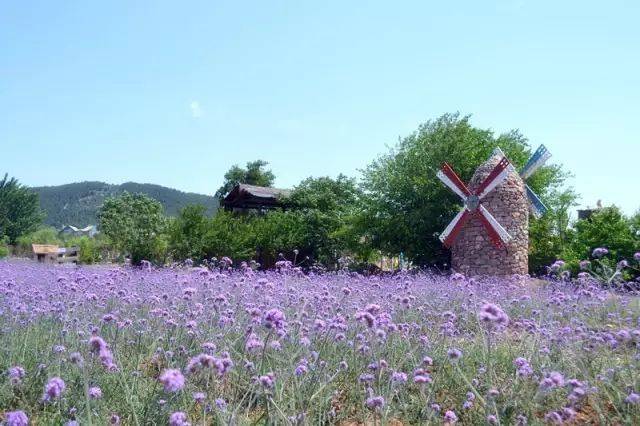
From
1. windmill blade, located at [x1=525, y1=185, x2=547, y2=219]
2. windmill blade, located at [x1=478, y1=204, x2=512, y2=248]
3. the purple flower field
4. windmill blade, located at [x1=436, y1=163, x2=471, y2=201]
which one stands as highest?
windmill blade, located at [x1=436, y1=163, x2=471, y2=201]

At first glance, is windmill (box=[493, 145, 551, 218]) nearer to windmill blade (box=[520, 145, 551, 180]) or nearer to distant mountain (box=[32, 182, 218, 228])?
windmill blade (box=[520, 145, 551, 180])

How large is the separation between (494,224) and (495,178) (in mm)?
1138

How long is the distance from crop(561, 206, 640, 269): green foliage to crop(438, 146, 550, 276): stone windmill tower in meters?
1.68

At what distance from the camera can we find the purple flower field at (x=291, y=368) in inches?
115

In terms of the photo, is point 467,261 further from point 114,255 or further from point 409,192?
point 114,255

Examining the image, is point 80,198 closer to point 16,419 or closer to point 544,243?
point 544,243

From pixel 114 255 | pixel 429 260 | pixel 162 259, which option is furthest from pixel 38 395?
pixel 114 255

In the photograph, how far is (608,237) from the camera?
48.5 ft

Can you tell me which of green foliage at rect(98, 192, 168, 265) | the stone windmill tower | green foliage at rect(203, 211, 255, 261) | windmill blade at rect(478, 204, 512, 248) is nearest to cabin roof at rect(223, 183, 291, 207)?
A: green foliage at rect(98, 192, 168, 265)

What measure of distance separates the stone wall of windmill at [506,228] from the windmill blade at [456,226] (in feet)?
0.49

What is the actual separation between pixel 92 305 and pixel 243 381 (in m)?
2.41

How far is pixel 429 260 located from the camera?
18.2m

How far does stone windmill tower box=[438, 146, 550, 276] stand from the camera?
13.7 metres

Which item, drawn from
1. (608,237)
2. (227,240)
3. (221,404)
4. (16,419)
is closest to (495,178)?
(608,237)
